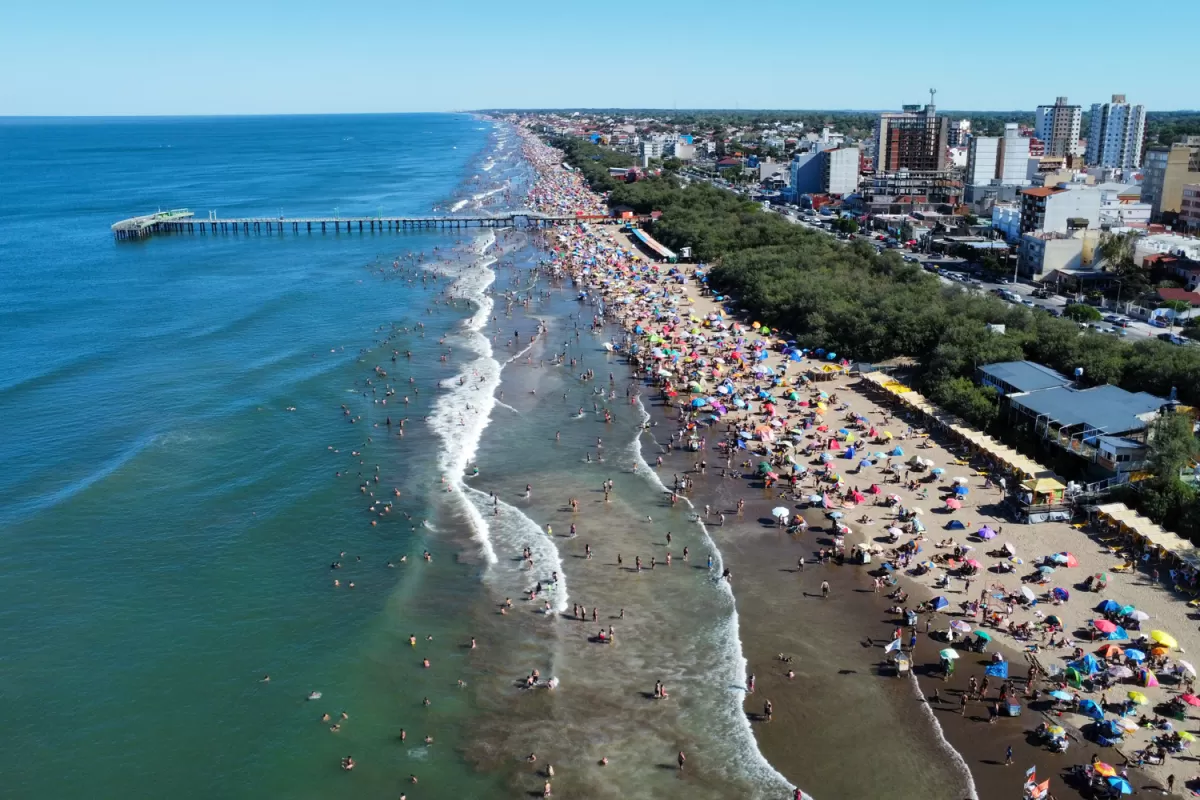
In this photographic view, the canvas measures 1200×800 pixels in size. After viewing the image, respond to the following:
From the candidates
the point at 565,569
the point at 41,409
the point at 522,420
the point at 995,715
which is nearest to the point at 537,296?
the point at 522,420

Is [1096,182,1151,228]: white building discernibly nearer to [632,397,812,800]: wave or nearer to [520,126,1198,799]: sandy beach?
[520,126,1198,799]: sandy beach

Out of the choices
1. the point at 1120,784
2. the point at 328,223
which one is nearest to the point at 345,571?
the point at 1120,784

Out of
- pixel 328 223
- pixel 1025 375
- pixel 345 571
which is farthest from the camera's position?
pixel 328 223

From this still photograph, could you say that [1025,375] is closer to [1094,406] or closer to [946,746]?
[1094,406]

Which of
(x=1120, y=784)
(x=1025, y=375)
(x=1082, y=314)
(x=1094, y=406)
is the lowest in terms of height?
(x=1120, y=784)

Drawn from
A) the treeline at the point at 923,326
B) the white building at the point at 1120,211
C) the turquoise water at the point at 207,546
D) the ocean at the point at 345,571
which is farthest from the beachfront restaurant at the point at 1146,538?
the white building at the point at 1120,211

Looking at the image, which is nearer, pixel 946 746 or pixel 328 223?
pixel 946 746
